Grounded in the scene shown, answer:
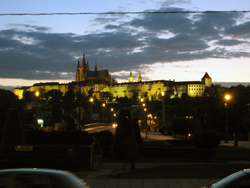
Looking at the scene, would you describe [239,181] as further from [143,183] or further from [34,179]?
[143,183]

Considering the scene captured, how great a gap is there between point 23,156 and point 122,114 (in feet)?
24.9

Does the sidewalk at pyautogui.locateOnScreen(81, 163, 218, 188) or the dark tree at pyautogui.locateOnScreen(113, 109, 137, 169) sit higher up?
the dark tree at pyautogui.locateOnScreen(113, 109, 137, 169)

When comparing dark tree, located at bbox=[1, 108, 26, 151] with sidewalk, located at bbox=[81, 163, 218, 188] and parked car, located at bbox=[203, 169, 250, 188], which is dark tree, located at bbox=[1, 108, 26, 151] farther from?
parked car, located at bbox=[203, 169, 250, 188]

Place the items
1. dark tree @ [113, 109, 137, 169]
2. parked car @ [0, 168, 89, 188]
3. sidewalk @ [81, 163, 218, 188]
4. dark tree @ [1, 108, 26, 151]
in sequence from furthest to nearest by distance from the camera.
→ 1. dark tree @ [113, 109, 137, 169]
2. dark tree @ [1, 108, 26, 151]
3. sidewalk @ [81, 163, 218, 188]
4. parked car @ [0, 168, 89, 188]

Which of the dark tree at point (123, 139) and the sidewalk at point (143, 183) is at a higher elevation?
the dark tree at point (123, 139)

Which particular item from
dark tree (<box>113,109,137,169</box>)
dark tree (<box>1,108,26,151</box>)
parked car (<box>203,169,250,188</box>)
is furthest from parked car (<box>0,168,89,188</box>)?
dark tree (<box>113,109,137,169</box>)

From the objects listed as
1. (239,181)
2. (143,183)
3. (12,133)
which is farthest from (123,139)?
(239,181)

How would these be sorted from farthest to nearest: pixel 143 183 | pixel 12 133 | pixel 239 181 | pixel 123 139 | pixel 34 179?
pixel 123 139 < pixel 12 133 < pixel 143 183 < pixel 239 181 < pixel 34 179

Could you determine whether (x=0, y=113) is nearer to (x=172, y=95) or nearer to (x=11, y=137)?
(x=11, y=137)

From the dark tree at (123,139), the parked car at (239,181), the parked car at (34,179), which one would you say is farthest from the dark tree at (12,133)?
the parked car at (239,181)

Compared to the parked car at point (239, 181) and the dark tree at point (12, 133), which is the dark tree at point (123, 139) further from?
the parked car at point (239, 181)

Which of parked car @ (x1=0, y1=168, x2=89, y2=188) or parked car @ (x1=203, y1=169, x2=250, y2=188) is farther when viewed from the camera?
parked car @ (x1=203, y1=169, x2=250, y2=188)

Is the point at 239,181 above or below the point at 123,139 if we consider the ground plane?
above

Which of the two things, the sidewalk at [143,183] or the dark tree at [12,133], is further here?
the dark tree at [12,133]
